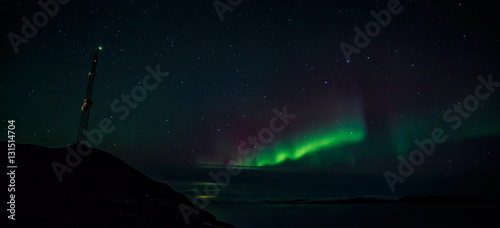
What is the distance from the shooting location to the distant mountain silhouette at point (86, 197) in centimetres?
1279

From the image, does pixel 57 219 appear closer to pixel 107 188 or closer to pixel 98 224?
pixel 98 224

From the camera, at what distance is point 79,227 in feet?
38.8

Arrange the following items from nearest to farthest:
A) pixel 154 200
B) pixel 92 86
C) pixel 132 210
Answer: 1. pixel 132 210
2. pixel 154 200
3. pixel 92 86

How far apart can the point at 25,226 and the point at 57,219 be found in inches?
44.7

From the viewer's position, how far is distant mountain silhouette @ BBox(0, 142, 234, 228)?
12.8 m

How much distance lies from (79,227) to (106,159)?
12133mm

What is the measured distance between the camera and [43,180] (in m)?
15.9

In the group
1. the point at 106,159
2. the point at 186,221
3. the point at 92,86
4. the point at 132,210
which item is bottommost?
the point at 186,221

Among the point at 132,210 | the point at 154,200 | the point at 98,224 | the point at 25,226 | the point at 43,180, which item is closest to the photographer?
the point at 25,226

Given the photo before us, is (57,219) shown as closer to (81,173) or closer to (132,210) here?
(132,210)

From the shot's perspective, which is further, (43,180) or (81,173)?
(81,173)

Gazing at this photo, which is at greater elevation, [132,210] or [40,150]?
[40,150]

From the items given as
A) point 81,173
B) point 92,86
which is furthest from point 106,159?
point 92,86

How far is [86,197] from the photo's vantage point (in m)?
15.3
